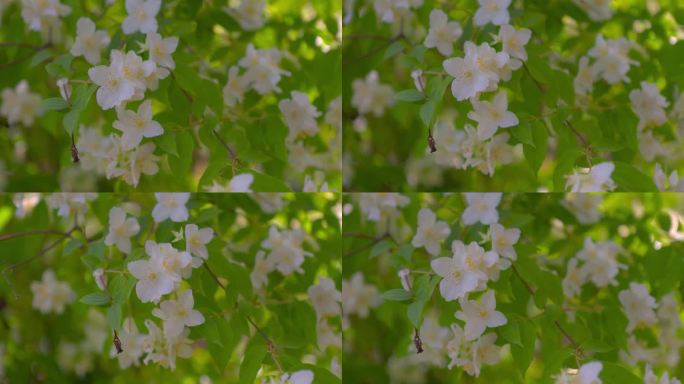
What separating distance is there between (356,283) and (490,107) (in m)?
0.46

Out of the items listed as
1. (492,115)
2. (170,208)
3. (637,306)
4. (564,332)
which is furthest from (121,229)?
(637,306)

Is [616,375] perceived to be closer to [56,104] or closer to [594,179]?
[594,179]

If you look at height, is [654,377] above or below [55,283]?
above

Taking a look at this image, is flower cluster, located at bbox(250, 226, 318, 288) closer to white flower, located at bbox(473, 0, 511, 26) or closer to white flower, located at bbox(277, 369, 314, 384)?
white flower, located at bbox(277, 369, 314, 384)

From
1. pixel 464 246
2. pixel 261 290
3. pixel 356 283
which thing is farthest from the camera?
pixel 356 283

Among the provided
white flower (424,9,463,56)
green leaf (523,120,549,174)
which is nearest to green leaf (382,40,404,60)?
white flower (424,9,463,56)

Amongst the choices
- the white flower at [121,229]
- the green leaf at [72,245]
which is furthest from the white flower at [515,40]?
the green leaf at [72,245]

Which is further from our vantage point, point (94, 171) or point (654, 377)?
point (94, 171)

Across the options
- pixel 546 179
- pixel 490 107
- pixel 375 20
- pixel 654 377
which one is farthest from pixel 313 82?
pixel 654 377

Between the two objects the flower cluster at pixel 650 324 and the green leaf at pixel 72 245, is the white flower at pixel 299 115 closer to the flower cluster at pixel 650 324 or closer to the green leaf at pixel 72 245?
the green leaf at pixel 72 245

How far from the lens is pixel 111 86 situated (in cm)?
146

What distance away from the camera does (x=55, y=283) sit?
5.98ft

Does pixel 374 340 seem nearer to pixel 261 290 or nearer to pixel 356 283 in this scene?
pixel 356 283

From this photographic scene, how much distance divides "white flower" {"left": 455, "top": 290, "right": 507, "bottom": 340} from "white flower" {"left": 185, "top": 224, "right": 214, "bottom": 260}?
1.42ft
